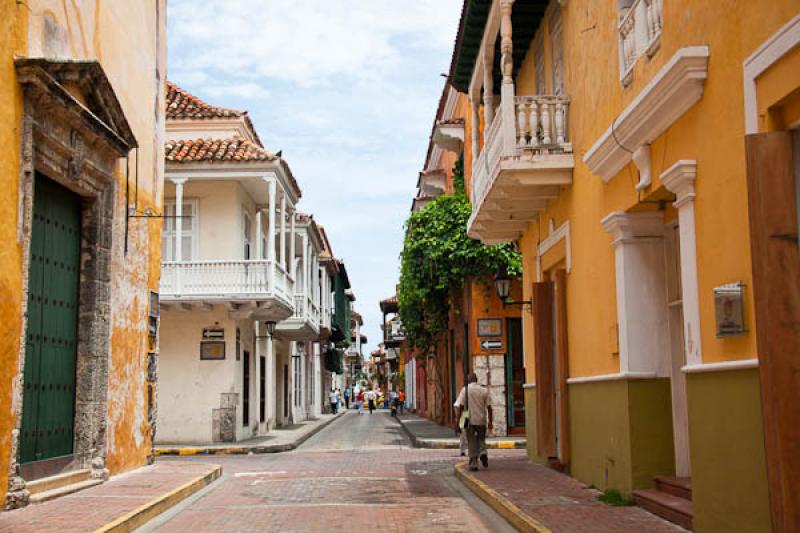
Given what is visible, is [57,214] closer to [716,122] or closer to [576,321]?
[576,321]

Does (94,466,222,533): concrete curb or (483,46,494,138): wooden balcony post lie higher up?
(483,46,494,138): wooden balcony post

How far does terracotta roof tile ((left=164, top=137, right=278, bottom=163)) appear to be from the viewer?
22.7 metres

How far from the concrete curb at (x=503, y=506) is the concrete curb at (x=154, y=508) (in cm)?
385

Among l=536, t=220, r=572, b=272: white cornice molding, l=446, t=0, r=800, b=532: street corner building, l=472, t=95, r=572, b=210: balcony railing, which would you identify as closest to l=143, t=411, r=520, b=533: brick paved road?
l=446, t=0, r=800, b=532: street corner building

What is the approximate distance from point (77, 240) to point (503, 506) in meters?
6.91

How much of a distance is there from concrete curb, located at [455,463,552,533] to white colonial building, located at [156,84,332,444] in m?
10.4

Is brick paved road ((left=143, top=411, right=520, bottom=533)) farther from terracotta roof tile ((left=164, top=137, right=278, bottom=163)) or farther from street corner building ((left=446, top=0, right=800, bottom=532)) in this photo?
terracotta roof tile ((left=164, top=137, right=278, bottom=163))

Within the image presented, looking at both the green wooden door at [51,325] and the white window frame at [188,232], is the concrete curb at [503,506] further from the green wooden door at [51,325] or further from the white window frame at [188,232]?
the white window frame at [188,232]

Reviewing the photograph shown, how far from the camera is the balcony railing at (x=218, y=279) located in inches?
875

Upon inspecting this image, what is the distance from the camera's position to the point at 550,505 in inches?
390

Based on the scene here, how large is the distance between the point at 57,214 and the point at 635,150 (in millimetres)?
7410

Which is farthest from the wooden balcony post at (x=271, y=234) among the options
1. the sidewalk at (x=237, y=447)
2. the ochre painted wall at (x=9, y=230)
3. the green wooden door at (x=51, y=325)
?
the ochre painted wall at (x=9, y=230)

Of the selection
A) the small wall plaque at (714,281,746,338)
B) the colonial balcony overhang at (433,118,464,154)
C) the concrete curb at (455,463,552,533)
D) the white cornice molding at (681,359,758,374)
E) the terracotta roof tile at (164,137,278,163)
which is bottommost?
the concrete curb at (455,463,552,533)

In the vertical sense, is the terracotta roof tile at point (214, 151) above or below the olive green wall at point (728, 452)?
above
